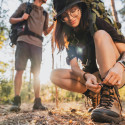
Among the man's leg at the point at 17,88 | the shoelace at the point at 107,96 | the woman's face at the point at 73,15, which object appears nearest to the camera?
the shoelace at the point at 107,96

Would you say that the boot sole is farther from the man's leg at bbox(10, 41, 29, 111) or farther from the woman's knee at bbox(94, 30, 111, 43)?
the man's leg at bbox(10, 41, 29, 111)

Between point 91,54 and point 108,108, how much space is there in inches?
31.5

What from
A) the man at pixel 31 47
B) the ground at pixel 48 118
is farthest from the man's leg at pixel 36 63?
the ground at pixel 48 118

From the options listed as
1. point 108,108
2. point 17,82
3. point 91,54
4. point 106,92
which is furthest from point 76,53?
point 17,82

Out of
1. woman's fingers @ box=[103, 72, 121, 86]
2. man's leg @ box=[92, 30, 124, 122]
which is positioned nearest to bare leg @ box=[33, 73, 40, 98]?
man's leg @ box=[92, 30, 124, 122]

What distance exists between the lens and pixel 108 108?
1.11 metres

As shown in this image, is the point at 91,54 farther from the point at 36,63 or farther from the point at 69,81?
the point at 36,63

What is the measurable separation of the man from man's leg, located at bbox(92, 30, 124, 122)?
1.39 metres

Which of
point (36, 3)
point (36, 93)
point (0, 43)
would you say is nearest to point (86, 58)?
point (36, 93)

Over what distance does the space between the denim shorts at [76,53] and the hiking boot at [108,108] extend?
0.74 meters

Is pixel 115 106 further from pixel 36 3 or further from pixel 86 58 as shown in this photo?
pixel 36 3

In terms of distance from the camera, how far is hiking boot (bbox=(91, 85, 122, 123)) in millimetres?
1043

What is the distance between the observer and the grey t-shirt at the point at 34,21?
8.28 feet

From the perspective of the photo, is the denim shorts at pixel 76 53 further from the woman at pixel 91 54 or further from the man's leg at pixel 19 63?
the man's leg at pixel 19 63
